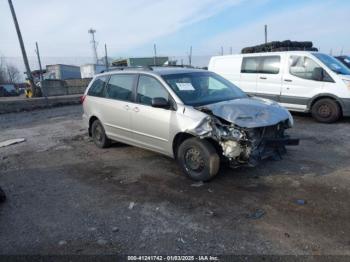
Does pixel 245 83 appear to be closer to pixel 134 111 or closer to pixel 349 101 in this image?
pixel 349 101

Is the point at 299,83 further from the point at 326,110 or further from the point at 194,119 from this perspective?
the point at 194,119

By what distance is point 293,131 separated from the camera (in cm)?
746

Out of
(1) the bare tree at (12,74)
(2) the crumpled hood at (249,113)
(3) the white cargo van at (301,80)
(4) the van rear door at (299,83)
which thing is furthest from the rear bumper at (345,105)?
(1) the bare tree at (12,74)

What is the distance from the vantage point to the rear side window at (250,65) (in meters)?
9.47

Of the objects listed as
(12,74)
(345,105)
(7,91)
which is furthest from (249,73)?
(12,74)

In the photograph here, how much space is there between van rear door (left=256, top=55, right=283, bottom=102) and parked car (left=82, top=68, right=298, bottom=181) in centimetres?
397

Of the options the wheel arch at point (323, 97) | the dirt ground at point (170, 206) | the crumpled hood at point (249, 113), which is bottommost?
the dirt ground at point (170, 206)

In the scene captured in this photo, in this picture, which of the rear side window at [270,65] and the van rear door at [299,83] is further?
the rear side window at [270,65]

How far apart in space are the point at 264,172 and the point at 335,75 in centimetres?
471

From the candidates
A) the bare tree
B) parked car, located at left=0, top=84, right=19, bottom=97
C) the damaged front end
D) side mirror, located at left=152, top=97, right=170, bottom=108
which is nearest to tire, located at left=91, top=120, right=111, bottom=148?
side mirror, located at left=152, top=97, right=170, bottom=108

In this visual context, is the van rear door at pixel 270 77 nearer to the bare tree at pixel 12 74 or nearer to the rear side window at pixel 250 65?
the rear side window at pixel 250 65

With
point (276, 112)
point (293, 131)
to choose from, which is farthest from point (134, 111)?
point (293, 131)

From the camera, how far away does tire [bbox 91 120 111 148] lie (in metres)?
6.56

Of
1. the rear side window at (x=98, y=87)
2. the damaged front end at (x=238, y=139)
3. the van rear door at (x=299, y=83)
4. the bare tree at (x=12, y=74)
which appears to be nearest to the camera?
the damaged front end at (x=238, y=139)
